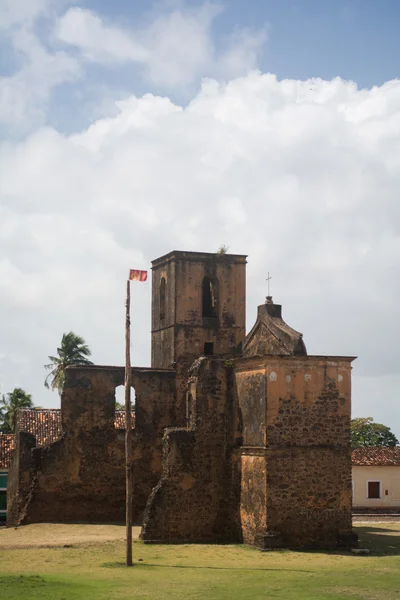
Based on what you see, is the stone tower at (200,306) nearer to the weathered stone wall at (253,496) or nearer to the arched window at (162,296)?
the arched window at (162,296)

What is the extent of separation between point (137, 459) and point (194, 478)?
499cm

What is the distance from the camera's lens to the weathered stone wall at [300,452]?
1008 inches

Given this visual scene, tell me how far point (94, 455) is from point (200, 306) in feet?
22.2

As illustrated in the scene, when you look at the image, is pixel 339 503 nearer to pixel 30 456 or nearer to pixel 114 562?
pixel 114 562

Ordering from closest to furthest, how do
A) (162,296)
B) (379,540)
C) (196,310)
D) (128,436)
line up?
(128,436) → (379,540) → (196,310) → (162,296)

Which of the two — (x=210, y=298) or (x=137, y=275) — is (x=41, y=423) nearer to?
(x=210, y=298)

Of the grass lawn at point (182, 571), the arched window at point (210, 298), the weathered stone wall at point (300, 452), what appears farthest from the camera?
the arched window at point (210, 298)

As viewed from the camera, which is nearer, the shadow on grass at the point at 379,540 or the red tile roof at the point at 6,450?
A: the shadow on grass at the point at 379,540

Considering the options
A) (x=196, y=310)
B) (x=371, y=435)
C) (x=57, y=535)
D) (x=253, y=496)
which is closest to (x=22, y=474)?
(x=57, y=535)

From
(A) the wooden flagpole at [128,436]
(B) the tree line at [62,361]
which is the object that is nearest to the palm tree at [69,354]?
(B) the tree line at [62,361]

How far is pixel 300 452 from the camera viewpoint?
26.0 meters

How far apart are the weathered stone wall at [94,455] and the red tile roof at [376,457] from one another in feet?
38.4

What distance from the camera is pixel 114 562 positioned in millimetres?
22828

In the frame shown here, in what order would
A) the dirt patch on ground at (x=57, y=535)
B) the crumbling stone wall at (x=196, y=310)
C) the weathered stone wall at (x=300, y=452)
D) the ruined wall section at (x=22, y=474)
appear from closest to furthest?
the weathered stone wall at (x=300, y=452) < the dirt patch on ground at (x=57, y=535) < the ruined wall section at (x=22, y=474) < the crumbling stone wall at (x=196, y=310)
